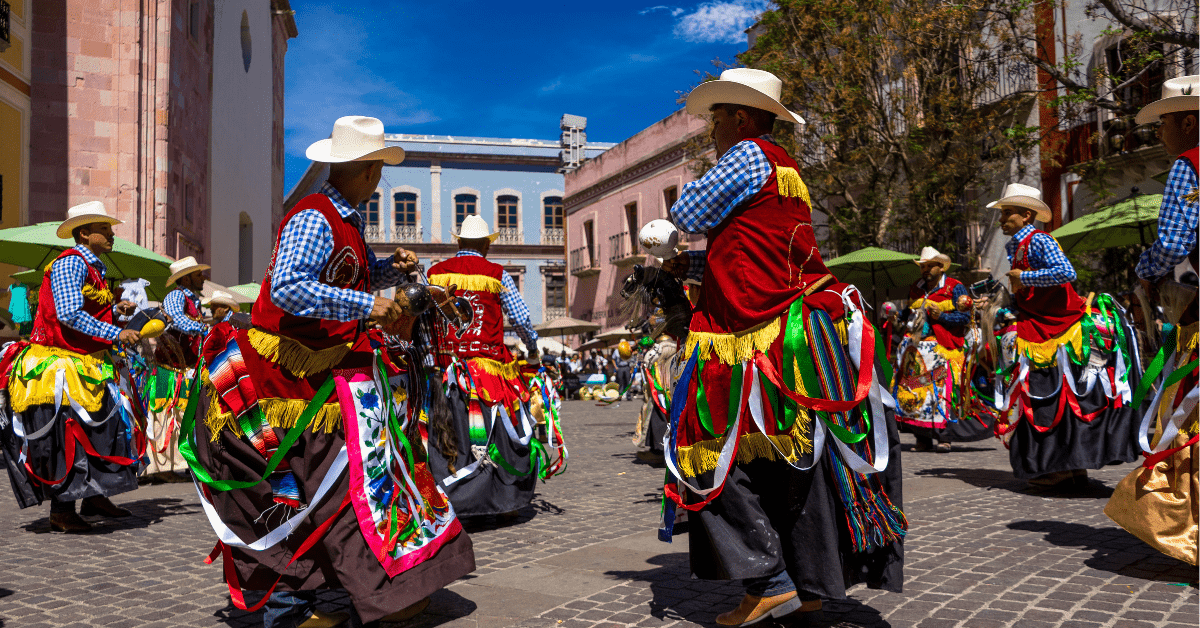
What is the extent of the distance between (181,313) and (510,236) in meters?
40.9

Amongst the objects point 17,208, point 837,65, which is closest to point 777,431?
point 17,208

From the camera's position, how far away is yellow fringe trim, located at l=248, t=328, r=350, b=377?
12.0ft

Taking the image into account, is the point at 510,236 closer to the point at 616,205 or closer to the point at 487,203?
the point at 487,203

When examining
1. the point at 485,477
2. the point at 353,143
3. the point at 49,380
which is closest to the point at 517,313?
the point at 485,477

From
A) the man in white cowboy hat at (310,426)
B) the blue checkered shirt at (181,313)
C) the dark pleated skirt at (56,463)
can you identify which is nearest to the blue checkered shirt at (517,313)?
the dark pleated skirt at (56,463)

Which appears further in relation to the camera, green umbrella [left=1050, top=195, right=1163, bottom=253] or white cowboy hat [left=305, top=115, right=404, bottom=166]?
green umbrella [left=1050, top=195, right=1163, bottom=253]

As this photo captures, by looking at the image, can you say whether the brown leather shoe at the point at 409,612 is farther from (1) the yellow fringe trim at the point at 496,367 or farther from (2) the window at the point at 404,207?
(2) the window at the point at 404,207

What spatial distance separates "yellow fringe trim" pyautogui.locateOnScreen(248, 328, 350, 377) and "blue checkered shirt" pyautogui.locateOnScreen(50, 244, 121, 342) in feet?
9.98

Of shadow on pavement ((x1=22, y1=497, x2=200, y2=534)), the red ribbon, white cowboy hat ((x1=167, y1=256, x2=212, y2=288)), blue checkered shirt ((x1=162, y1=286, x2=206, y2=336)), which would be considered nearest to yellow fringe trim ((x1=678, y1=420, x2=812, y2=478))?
the red ribbon

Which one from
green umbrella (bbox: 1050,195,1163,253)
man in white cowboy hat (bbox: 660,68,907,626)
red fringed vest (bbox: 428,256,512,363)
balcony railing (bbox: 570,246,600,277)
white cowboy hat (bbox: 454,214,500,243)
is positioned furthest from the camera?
balcony railing (bbox: 570,246,600,277)

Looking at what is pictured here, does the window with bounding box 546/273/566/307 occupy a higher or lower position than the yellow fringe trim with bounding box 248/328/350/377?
higher

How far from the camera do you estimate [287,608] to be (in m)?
3.61

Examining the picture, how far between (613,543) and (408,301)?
238 cm

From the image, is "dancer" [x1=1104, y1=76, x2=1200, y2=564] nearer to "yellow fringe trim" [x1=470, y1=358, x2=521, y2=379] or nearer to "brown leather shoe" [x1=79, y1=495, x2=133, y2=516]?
"yellow fringe trim" [x1=470, y1=358, x2=521, y2=379]
